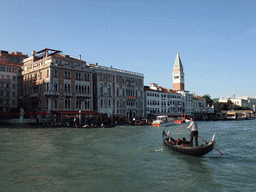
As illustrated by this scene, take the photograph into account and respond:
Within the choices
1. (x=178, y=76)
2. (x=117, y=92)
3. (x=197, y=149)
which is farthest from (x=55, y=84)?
(x=178, y=76)

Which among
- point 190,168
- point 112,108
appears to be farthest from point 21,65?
point 190,168

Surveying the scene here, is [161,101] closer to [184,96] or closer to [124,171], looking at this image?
[184,96]

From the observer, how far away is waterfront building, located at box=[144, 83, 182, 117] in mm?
62844

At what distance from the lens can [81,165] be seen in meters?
12.3

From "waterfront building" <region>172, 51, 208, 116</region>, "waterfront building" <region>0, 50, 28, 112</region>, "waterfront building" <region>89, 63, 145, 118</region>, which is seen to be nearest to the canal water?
"waterfront building" <region>89, 63, 145, 118</region>

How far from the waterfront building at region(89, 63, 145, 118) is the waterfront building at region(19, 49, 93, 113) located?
6.66 ft

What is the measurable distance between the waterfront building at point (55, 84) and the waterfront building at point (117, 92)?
6.66ft

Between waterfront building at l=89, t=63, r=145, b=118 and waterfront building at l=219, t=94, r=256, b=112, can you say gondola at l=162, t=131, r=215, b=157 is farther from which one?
waterfront building at l=219, t=94, r=256, b=112

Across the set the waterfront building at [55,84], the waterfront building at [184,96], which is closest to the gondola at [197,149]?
the waterfront building at [55,84]

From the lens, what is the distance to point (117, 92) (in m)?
52.5

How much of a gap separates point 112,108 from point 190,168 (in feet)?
129

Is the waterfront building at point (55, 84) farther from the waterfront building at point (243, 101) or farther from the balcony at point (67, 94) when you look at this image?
the waterfront building at point (243, 101)

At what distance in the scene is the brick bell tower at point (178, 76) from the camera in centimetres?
8412

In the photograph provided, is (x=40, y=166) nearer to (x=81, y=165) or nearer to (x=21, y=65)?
(x=81, y=165)
